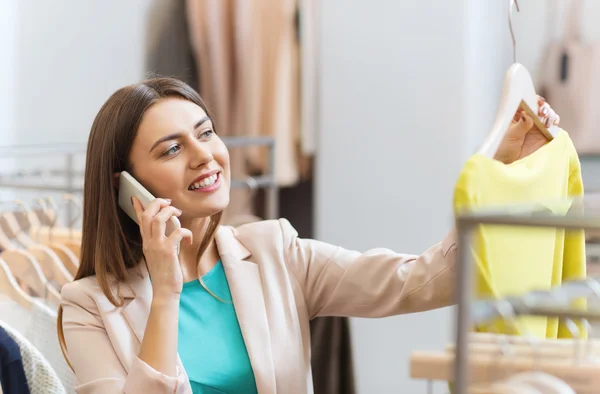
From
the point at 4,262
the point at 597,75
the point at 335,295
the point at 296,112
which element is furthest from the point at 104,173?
the point at 597,75

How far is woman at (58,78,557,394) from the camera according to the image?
4.05 ft

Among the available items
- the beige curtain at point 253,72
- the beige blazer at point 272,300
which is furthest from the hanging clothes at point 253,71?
the beige blazer at point 272,300

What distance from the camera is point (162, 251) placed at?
1230 mm

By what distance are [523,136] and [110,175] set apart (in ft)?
2.10

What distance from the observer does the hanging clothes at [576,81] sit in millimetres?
2766

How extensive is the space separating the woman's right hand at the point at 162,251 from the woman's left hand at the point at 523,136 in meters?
0.48

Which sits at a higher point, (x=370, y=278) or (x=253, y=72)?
(x=253, y=72)

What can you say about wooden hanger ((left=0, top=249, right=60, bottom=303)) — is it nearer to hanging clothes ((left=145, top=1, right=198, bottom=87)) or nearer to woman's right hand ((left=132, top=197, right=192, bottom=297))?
woman's right hand ((left=132, top=197, right=192, bottom=297))

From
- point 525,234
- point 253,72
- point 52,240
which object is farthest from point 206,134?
point 253,72

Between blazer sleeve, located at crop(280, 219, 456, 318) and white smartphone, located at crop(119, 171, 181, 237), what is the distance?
0.25m

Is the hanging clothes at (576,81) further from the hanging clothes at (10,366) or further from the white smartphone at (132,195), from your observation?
the hanging clothes at (10,366)

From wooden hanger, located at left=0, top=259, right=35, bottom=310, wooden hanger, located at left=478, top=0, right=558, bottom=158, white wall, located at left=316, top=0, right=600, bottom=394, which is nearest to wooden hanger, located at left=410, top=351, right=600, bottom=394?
wooden hanger, located at left=478, top=0, right=558, bottom=158

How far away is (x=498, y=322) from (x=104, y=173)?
682 millimetres

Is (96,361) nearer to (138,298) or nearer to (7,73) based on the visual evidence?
(138,298)
